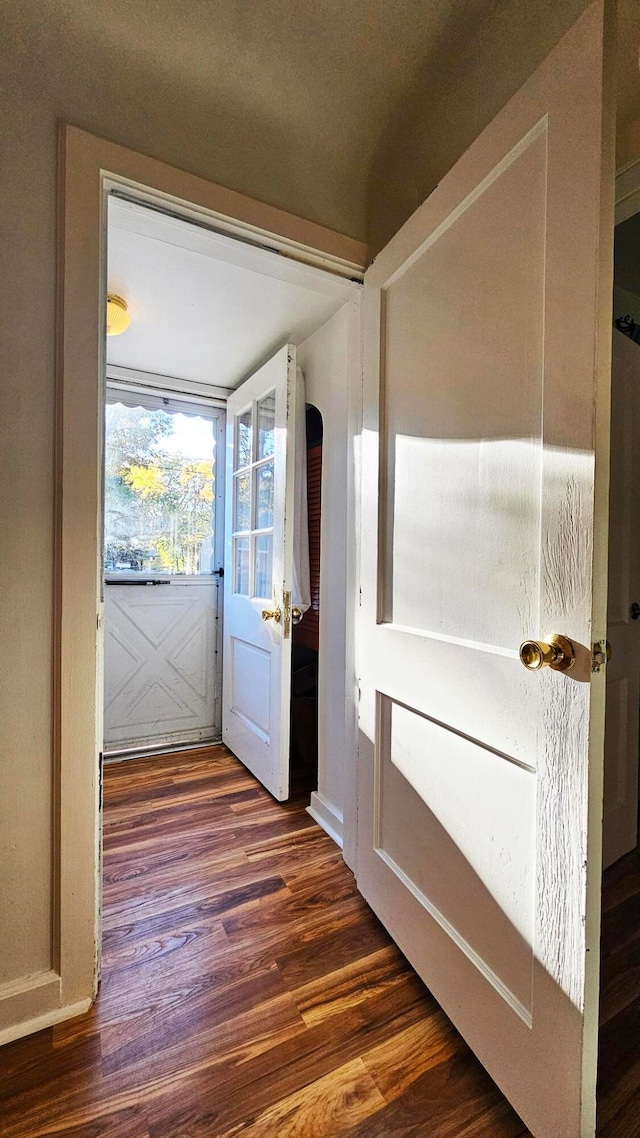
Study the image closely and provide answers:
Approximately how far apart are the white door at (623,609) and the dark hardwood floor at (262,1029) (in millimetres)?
210

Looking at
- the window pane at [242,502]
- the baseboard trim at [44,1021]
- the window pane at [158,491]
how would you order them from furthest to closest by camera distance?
1. the window pane at [158,491]
2. the window pane at [242,502]
3. the baseboard trim at [44,1021]

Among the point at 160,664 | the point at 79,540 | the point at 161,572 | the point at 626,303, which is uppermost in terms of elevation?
the point at 626,303

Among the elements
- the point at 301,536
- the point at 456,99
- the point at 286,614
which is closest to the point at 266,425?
the point at 301,536

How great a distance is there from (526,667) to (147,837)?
1.73 m

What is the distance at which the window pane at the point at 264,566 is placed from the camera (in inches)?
85.3

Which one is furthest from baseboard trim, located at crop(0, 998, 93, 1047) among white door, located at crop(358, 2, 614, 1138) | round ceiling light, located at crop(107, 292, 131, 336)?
round ceiling light, located at crop(107, 292, 131, 336)

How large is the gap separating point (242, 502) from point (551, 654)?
201cm

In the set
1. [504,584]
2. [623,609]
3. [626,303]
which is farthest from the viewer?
[626,303]

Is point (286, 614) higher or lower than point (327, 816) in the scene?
higher

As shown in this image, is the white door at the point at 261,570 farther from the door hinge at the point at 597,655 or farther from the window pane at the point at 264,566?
the door hinge at the point at 597,655

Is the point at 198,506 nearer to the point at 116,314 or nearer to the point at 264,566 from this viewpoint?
the point at 264,566

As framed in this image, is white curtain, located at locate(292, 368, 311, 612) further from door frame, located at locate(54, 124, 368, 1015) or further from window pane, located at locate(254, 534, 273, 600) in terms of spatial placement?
door frame, located at locate(54, 124, 368, 1015)

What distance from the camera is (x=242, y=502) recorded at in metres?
2.54

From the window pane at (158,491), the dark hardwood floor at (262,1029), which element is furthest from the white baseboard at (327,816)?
the window pane at (158,491)
